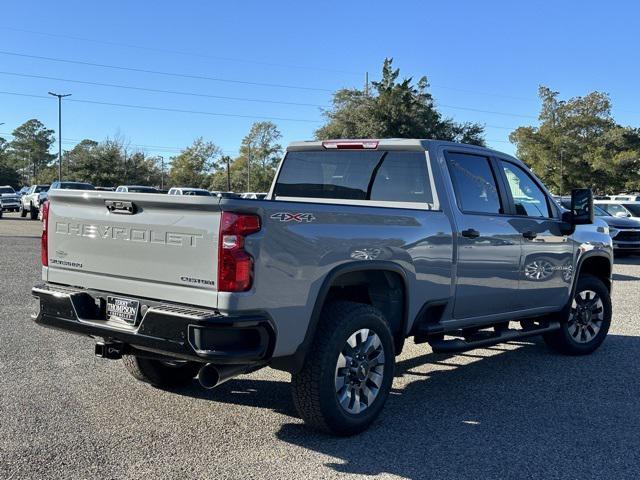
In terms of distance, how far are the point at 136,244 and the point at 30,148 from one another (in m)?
159

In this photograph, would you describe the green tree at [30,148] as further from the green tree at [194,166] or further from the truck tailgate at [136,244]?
the truck tailgate at [136,244]

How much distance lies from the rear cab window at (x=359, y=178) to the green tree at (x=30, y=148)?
151321 mm

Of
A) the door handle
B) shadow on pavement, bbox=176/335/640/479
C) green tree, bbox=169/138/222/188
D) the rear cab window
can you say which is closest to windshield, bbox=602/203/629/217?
shadow on pavement, bbox=176/335/640/479

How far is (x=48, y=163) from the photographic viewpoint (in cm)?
14838

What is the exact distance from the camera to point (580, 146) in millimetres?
71875

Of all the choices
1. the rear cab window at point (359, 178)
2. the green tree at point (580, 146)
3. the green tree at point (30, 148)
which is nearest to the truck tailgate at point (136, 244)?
the rear cab window at point (359, 178)

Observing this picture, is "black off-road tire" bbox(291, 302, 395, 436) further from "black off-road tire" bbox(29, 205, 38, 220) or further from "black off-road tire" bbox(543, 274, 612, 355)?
"black off-road tire" bbox(29, 205, 38, 220)

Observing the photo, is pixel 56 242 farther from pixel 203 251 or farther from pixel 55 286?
pixel 203 251

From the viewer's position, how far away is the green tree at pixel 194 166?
100 meters

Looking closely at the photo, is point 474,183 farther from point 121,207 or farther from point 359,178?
point 121,207

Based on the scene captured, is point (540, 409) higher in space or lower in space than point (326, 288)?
lower

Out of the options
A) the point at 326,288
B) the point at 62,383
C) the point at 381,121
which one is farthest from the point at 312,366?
the point at 381,121

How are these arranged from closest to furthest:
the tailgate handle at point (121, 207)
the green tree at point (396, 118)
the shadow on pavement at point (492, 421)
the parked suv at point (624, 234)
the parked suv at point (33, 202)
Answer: the shadow on pavement at point (492, 421)
the tailgate handle at point (121, 207)
the parked suv at point (624, 234)
the parked suv at point (33, 202)
the green tree at point (396, 118)

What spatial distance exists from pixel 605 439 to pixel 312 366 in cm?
207
